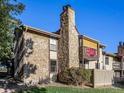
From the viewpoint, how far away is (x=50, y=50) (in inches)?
1353

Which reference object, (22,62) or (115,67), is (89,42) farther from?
(115,67)

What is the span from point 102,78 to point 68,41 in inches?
260

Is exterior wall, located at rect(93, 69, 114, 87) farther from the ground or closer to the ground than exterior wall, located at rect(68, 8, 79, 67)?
closer to the ground

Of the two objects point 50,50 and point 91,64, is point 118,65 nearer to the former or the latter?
point 91,64

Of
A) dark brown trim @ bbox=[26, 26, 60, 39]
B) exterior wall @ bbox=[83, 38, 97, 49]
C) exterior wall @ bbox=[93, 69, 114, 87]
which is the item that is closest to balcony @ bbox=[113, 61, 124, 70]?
exterior wall @ bbox=[83, 38, 97, 49]

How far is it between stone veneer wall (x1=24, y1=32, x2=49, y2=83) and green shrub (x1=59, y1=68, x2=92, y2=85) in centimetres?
211

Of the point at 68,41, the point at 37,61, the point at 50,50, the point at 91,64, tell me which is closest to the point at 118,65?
the point at 91,64

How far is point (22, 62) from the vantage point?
30281mm

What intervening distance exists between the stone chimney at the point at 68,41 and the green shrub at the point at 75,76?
1.64 m

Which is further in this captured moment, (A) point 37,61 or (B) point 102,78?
(B) point 102,78

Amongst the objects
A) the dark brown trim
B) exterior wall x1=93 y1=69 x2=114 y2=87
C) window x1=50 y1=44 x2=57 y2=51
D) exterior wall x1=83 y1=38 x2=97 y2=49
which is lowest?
exterior wall x1=93 y1=69 x2=114 y2=87

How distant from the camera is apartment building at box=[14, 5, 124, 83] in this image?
100ft

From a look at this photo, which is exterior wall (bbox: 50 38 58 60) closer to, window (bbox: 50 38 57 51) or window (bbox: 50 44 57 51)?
window (bbox: 50 38 57 51)

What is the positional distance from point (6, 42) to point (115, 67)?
38431 mm
